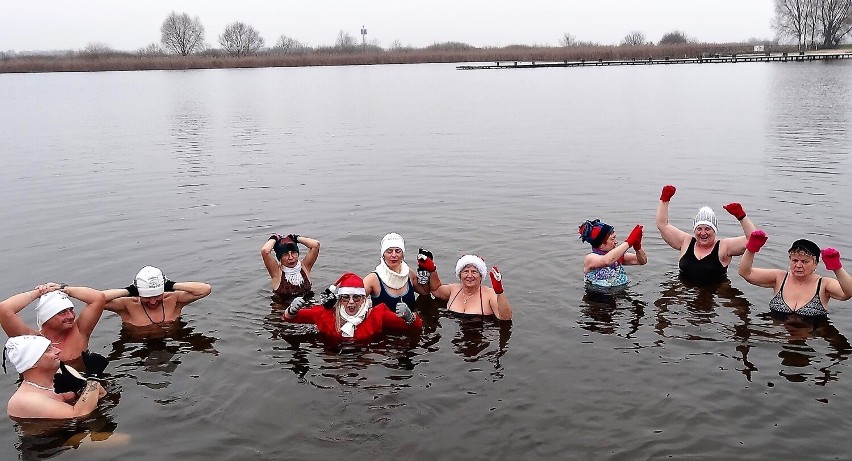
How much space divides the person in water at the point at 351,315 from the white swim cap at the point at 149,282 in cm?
160

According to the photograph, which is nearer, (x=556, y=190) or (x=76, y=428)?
(x=76, y=428)

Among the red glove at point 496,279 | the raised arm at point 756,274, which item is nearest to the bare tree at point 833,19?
the raised arm at point 756,274

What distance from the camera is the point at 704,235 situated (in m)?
10.6

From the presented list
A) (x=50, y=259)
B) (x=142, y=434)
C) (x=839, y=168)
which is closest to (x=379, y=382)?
(x=142, y=434)

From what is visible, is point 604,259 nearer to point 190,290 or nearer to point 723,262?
point 723,262

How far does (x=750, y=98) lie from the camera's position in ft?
124

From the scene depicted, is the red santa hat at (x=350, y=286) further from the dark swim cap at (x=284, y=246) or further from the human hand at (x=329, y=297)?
the dark swim cap at (x=284, y=246)

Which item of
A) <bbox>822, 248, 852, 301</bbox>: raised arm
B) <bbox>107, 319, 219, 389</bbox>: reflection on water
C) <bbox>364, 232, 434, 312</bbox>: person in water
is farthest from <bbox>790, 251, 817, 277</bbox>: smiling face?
<bbox>107, 319, 219, 389</bbox>: reflection on water

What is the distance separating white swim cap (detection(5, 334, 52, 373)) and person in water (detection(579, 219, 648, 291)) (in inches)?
266

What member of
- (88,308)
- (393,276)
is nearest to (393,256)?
(393,276)

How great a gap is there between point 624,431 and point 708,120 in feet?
82.4

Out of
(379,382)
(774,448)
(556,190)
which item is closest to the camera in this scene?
(774,448)

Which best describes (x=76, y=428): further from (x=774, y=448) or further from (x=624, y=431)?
(x=774, y=448)

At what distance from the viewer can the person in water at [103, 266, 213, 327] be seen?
8977 mm
